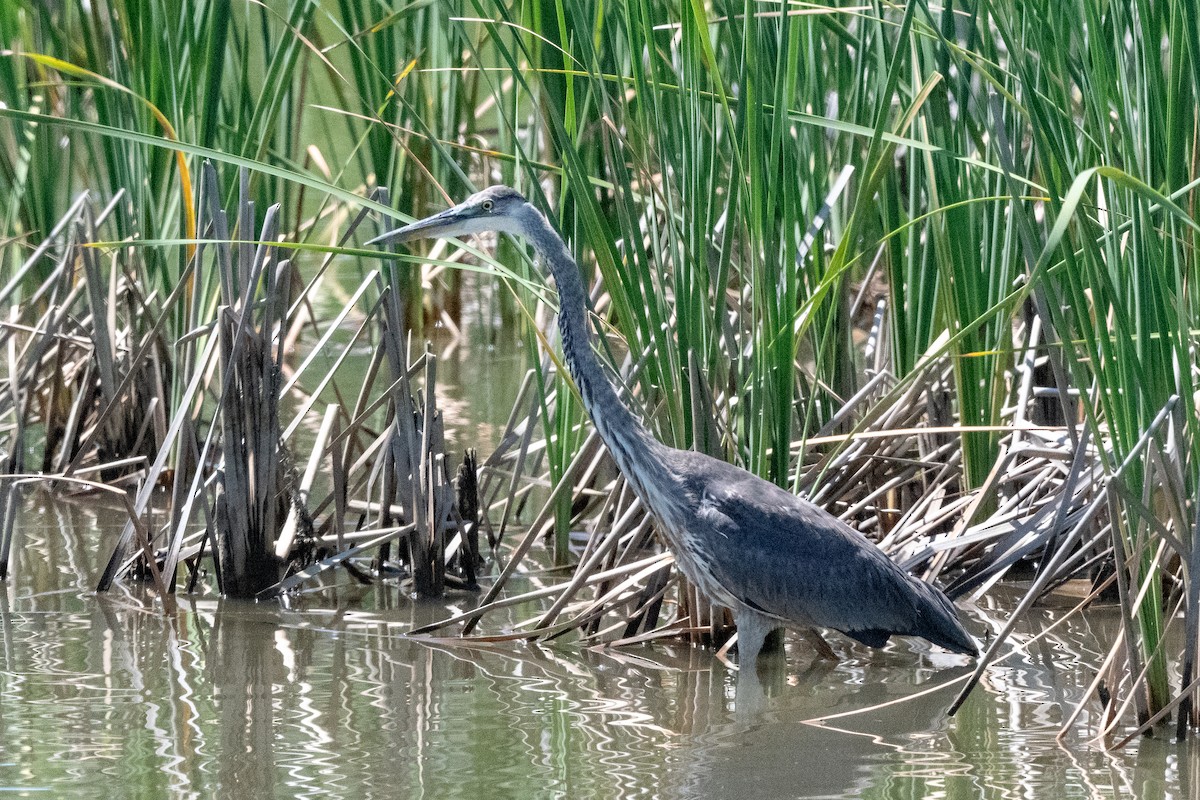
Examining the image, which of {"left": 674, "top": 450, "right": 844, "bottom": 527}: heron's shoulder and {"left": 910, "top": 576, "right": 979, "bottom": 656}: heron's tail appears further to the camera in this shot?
{"left": 910, "top": 576, "right": 979, "bottom": 656}: heron's tail

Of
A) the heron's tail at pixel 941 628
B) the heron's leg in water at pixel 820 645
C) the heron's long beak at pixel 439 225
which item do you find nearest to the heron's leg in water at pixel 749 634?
the heron's leg in water at pixel 820 645

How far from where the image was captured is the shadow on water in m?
3.62

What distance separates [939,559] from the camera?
514 cm

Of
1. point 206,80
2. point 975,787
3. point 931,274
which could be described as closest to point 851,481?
point 931,274

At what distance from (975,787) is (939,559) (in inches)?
64.0

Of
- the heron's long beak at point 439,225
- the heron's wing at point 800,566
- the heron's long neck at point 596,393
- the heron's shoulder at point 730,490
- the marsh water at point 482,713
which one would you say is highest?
the heron's long beak at point 439,225

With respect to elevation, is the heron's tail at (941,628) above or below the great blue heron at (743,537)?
below

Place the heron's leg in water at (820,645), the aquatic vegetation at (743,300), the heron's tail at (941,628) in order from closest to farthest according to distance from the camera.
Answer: the aquatic vegetation at (743,300) → the heron's tail at (941,628) → the heron's leg in water at (820,645)

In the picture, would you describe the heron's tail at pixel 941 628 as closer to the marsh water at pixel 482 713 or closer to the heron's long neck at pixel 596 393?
the marsh water at pixel 482 713

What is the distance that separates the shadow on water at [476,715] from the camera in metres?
3.62

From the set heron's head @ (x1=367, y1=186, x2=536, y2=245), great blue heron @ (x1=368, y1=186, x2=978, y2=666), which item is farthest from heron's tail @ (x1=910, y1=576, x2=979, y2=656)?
heron's head @ (x1=367, y1=186, x2=536, y2=245)

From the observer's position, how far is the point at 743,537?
4422 millimetres

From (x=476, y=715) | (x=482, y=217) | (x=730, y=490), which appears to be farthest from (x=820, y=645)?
(x=482, y=217)

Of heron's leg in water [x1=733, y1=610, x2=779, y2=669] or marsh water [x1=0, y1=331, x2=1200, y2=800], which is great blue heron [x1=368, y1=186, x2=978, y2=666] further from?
marsh water [x1=0, y1=331, x2=1200, y2=800]
